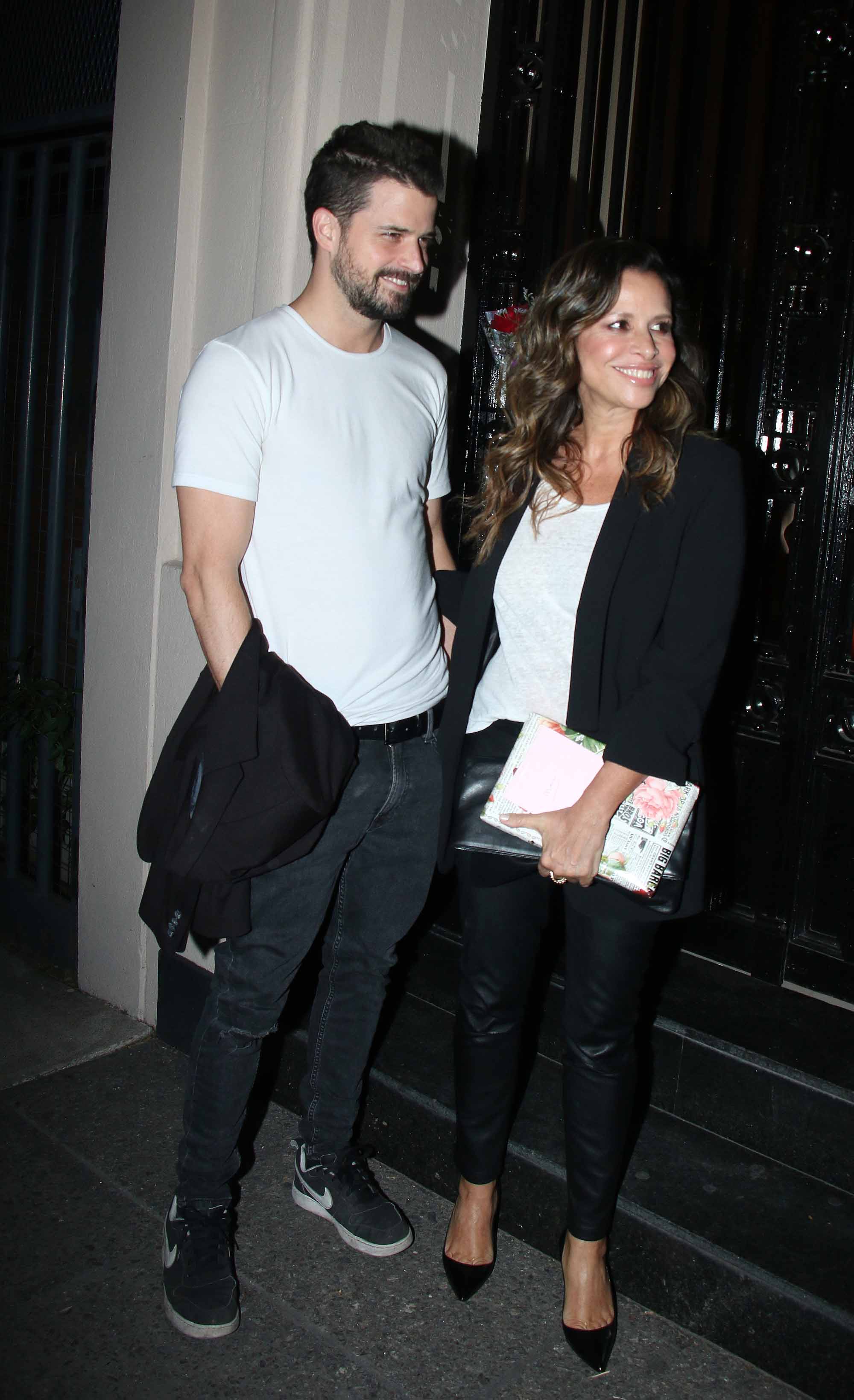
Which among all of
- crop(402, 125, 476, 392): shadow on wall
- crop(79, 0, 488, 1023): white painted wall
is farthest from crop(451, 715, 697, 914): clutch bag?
crop(402, 125, 476, 392): shadow on wall

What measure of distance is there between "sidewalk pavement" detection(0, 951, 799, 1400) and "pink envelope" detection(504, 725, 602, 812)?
3.92 feet

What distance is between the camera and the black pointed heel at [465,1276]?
2.38 metres

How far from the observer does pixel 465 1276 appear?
7.79ft

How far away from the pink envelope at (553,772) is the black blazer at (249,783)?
0.38m

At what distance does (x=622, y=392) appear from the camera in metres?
2.04

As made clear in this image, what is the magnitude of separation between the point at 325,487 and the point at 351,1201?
65.6 inches

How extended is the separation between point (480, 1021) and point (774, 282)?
2.05 metres

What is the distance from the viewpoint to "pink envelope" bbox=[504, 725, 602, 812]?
78.7 inches

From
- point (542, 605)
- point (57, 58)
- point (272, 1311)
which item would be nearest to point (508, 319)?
point (542, 605)

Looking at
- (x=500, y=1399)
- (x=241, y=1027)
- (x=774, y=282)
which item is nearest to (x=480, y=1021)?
(x=241, y=1027)

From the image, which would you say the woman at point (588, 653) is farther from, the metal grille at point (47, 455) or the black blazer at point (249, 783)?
the metal grille at point (47, 455)

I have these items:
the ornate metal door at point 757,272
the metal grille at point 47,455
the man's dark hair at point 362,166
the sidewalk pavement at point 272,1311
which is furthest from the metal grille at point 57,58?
the sidewalk pavement at point 272,1311

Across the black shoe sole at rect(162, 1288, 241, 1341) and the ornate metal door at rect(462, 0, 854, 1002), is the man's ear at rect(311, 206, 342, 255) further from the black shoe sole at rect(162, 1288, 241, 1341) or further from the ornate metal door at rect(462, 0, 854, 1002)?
the black shoe sole at rect(162, 1288, 241, 1341)

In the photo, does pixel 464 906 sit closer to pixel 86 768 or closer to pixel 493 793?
pixel 493 793
